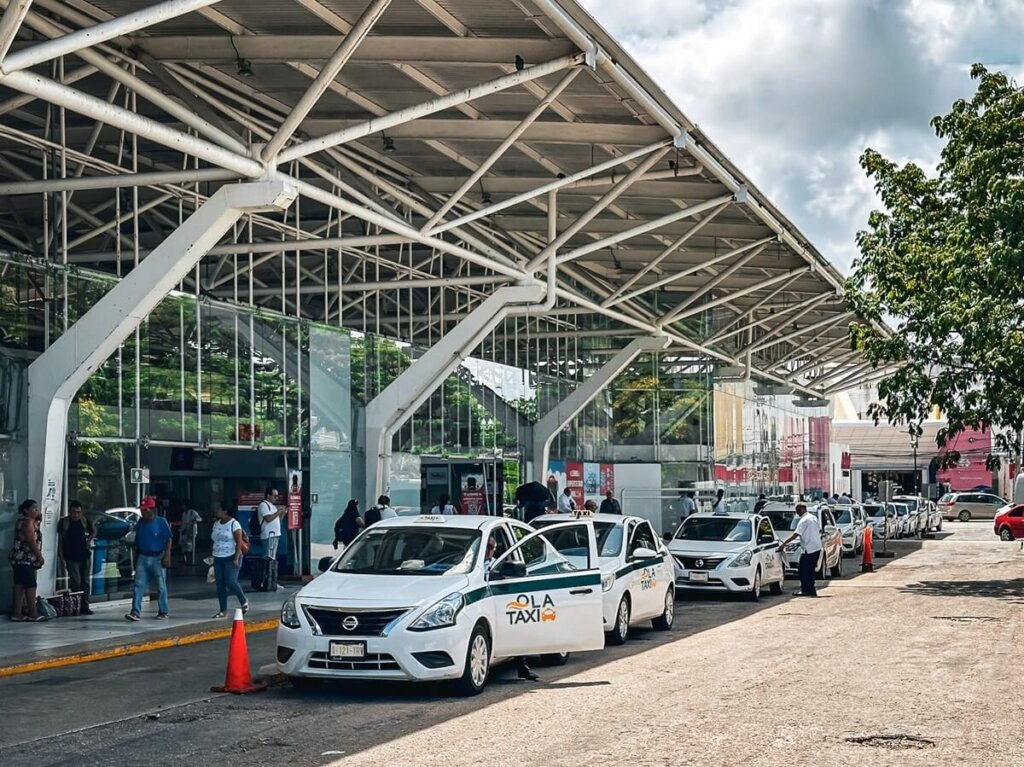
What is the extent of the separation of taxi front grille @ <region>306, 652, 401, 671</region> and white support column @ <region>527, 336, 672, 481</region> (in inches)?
1195

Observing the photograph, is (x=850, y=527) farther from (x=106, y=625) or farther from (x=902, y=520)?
(x=106, y=625)

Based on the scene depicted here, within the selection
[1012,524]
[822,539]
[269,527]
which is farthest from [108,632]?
[1012,524]

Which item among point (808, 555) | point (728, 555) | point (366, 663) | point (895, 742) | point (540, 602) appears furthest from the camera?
point (808, 555)

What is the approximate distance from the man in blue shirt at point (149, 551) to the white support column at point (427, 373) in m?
11.1

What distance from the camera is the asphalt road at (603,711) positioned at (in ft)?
31.5

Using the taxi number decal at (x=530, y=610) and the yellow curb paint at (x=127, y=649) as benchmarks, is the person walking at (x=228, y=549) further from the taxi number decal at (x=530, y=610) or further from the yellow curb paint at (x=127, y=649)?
the taxi number decal at (x=530, y=610)

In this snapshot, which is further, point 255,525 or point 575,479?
point 575,479

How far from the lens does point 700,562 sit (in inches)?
975

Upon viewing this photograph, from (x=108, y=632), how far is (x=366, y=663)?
751 cm

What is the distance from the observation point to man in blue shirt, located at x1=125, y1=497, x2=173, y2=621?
19734 mm

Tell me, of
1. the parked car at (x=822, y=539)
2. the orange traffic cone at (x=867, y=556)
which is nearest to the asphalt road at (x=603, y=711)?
the parked car at (x=822, y=539)

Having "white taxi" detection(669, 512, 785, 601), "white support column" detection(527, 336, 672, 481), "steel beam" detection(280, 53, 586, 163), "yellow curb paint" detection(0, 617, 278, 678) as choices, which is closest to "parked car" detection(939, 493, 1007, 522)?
"white support column" detection(527, 336, 672, 481)

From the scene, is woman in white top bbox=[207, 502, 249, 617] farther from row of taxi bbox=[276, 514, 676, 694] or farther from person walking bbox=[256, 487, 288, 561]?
row of taxi bbox=[276, 514, 676, 694]

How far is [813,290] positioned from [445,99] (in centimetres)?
3017
